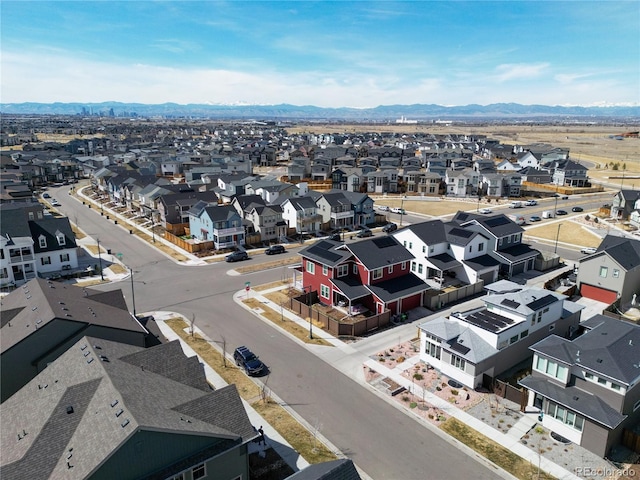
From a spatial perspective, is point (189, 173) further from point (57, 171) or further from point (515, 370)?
point (515, 370)

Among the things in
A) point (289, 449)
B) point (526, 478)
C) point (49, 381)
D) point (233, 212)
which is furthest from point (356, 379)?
point (233, 212)

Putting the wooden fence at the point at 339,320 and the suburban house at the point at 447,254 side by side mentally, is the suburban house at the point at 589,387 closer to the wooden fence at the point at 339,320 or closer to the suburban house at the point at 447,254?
the wooden fence at the point at 339,320

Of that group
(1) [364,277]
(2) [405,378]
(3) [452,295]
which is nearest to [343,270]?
(1) [364,277]

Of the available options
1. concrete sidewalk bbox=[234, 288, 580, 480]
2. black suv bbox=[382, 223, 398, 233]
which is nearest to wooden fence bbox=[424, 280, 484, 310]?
concrete sidewalk bbox=[234, 288, 580, 480]

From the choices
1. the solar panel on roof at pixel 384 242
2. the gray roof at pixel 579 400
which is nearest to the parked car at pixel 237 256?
the solar panel on roof at pixel 384 242

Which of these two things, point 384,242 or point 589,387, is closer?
point 589,387

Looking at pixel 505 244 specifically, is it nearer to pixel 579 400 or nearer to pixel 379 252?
pixel 379 252

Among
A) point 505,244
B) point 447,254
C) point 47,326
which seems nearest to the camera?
point 47,326
